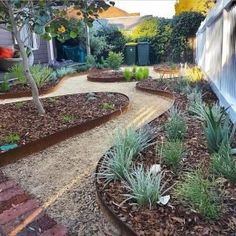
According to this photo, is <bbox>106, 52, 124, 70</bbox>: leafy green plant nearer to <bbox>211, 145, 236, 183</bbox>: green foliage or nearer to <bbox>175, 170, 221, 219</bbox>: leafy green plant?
<bbox>211, 145, 236, 183</bbox>: green foliage

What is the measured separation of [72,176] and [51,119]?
175 cm

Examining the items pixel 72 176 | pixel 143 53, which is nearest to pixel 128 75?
pixel 72 176

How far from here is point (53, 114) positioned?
500 centimetres

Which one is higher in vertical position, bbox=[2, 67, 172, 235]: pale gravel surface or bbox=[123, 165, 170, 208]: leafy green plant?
bbox=[123, 165, 170, 208]: leafy green plant

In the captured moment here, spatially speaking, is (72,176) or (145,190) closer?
(145,190)

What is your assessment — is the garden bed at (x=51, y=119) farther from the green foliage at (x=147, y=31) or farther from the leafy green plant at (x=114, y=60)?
the green foliage at (x=147, y=31)

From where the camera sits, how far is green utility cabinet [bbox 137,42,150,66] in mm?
15380

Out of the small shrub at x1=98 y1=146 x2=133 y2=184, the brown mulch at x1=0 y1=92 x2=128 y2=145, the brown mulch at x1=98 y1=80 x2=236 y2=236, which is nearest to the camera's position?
the brown mulch at x1=98 y1=80 x2=236 y2=236

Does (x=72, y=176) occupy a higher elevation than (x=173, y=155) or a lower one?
lower

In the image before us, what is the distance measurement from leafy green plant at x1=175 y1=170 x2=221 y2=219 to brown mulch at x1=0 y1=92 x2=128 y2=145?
227 cm

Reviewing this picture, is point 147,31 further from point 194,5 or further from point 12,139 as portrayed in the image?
point 12,139

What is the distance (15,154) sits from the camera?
11.9ft

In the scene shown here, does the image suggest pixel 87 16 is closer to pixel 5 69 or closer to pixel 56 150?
pixel 56 150

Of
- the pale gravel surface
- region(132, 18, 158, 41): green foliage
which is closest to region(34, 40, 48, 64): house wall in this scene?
region(132, 18, 158, 41): green foliage
